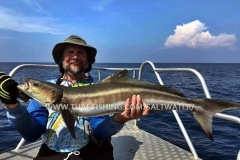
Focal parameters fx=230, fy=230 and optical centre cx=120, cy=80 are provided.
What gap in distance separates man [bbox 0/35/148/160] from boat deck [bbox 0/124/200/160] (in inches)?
64.6

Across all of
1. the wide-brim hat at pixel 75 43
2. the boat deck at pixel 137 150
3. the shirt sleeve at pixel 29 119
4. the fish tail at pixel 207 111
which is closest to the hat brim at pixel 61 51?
the wide-brim hat at pixel 75 43

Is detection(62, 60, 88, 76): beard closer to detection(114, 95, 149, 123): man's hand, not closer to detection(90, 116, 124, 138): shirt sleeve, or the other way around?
detection(90, 116, 124, 138): shirt sleeve

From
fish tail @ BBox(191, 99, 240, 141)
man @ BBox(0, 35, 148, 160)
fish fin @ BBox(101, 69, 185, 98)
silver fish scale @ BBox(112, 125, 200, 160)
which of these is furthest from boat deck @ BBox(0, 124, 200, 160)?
fish fin @ BBox(101, 69, 185, 98)

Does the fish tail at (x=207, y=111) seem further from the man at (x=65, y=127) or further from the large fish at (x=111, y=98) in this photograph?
the man at (x=65, y=127)

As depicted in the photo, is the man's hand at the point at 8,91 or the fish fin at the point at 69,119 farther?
the fish fin at the point at 69,119

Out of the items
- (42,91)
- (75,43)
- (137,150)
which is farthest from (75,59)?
(137,150)

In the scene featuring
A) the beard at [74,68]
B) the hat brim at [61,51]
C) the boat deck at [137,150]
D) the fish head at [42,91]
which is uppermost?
the hat brim at [61,51]

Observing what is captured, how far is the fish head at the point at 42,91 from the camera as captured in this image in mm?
3236

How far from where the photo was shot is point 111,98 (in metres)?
3.17

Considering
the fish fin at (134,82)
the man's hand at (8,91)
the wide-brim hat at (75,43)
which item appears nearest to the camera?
the man's hand at (8,91)

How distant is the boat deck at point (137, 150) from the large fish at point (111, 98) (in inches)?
84.2

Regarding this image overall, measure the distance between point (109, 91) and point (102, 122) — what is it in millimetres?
565

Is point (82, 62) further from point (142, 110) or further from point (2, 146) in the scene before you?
point (2, 146)

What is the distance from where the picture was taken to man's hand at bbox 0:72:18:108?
283 centimetres
